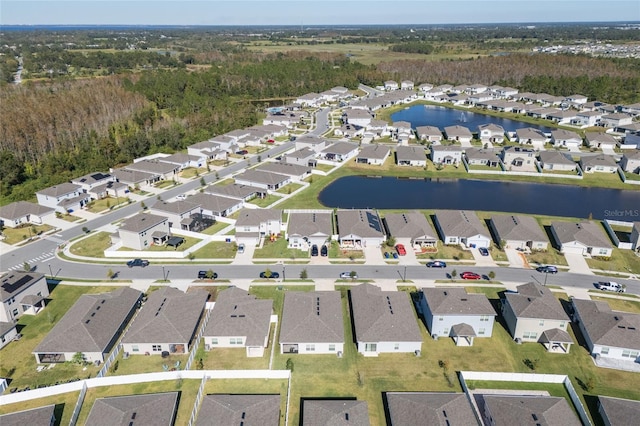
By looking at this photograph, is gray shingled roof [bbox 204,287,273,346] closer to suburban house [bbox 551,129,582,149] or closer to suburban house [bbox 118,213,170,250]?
suburban house [bbox 118,213,170,250]

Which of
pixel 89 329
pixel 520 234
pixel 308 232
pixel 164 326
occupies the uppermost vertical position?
pixel 308 232

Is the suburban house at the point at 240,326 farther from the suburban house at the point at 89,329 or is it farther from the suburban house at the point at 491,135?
the suburban house at the point at 491,135

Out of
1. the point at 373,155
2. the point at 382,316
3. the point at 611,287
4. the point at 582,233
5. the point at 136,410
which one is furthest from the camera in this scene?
the point at 373,155

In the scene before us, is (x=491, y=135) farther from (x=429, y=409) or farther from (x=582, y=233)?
(x=429, y=409)

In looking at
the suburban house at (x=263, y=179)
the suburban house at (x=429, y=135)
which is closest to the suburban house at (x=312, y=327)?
the suburban house at (x=263, y=179)

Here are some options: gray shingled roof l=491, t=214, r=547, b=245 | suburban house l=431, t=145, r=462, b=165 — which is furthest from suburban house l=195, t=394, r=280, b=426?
suburban house l=431, t=145, r=462, b=165

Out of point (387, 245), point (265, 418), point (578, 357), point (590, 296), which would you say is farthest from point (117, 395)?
point (590, 296)

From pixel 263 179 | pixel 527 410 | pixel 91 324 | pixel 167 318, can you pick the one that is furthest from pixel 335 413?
pixel 263 179
